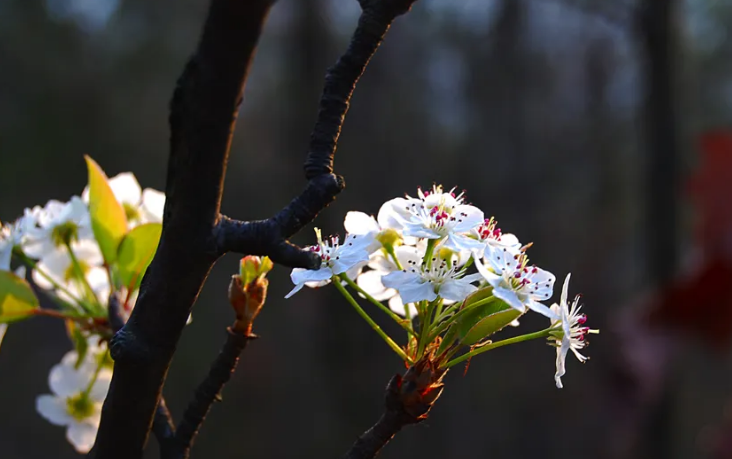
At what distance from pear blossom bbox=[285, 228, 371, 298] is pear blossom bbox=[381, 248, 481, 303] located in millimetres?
28

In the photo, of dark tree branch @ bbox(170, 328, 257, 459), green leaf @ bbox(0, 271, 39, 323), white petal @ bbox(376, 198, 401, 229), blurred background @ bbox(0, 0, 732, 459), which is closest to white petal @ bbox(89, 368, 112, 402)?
green leaf @ bbox(0, 271, 39, 323)

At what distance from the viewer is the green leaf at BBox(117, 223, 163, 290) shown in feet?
1.86

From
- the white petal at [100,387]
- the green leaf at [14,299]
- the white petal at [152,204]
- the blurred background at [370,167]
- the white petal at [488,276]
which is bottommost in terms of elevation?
the white petal at [100,387]

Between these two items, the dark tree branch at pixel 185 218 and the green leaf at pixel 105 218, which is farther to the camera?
the green leaf at pixel 105 218

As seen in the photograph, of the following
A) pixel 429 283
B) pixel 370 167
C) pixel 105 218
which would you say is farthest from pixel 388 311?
pixel 370 167

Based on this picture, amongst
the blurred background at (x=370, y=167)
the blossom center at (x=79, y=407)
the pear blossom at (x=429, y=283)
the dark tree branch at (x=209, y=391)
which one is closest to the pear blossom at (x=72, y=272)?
the blossom center at (x=79, y=407)

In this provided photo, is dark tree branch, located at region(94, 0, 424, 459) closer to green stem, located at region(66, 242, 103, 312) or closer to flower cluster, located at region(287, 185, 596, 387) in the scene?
flower cluster, located at region(287, 185, 596, 387)

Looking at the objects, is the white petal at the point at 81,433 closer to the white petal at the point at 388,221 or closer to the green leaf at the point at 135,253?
the green leaf at the point at 135,253

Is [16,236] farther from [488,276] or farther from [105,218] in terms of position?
[488,276]

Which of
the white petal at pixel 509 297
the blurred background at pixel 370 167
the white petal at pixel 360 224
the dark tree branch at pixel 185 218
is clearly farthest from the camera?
the blurred background at pixel 370 167

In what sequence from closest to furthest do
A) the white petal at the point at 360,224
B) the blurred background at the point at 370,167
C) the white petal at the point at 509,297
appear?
the white petal at the point at 509,297
the white petal at the point at 360,224
the blurred background at the point at 370,167

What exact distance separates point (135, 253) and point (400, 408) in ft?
0.93

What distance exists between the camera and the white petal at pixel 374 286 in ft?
1.82

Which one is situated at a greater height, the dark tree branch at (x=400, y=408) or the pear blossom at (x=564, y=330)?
the pear blossom at (x=564, y=330)
